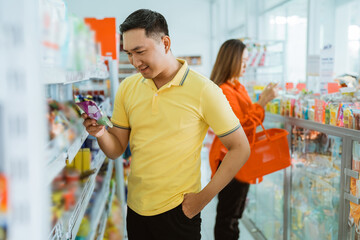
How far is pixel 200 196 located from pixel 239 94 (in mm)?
1069

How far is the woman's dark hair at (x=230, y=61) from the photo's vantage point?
2.47 metres

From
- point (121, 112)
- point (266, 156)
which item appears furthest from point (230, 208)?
point (121, 112)

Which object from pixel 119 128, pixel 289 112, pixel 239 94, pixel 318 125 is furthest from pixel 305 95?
pixel 119 128

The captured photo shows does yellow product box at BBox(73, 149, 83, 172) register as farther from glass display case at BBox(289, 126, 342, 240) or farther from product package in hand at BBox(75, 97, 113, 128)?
glass display case at BBox(289, 126, 342, 240)

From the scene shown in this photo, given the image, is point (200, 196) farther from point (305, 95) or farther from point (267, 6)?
point (267, 6)

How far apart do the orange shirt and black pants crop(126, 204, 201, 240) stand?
0.78 meters

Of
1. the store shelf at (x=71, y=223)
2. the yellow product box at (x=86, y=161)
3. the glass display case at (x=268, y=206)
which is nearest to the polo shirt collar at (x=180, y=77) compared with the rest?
the store shelf at (x=71, y=223)

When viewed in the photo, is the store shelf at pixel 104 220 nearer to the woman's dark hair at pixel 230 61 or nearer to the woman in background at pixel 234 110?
the woman in background at pixel 234 110

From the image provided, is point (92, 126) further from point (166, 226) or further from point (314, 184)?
point (314, 184)

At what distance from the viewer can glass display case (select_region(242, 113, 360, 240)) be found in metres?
2.01

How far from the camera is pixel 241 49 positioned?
2479 mm

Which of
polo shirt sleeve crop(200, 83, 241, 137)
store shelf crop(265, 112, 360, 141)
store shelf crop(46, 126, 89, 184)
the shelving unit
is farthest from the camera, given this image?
store shelf crop(265, 112, 360, 141)

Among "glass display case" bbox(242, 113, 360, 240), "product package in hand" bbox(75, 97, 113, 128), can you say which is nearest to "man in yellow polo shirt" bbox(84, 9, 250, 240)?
"product package in hand" bbox(75, 97, 113, 128)

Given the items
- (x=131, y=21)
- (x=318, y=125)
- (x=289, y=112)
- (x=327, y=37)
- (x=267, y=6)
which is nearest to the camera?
(x=131, y=21)
